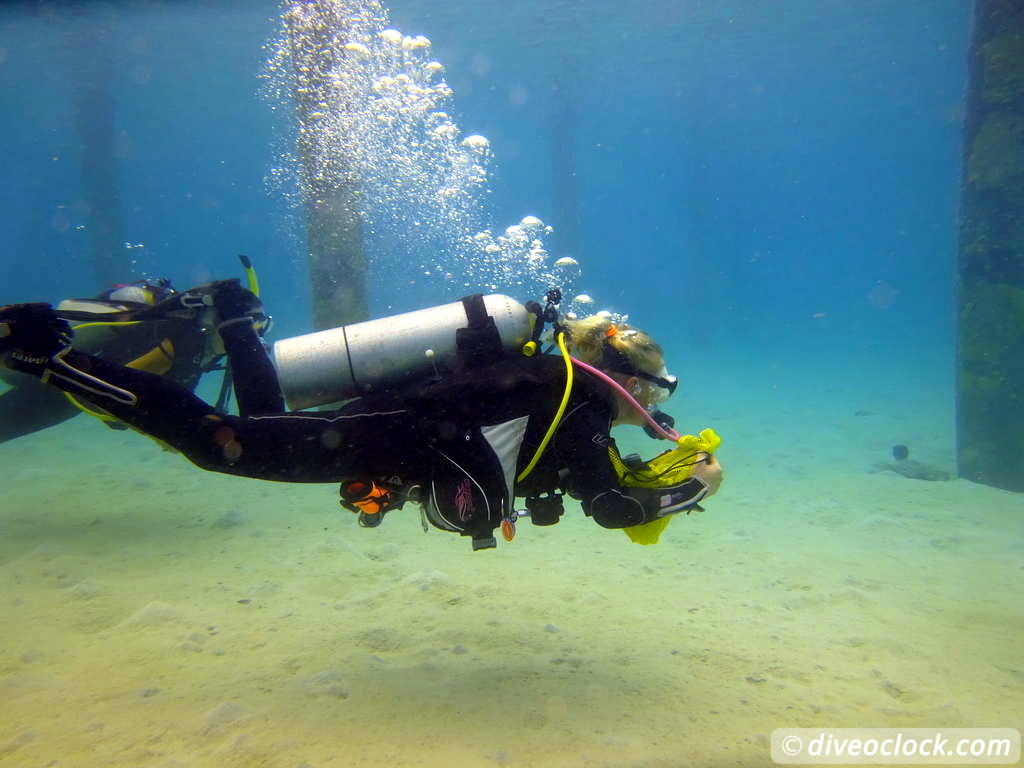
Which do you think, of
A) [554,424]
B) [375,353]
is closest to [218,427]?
[375,353]

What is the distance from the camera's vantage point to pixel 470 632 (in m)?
3.65

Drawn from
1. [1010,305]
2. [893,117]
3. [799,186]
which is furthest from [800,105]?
[799,186]

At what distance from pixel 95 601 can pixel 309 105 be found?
880cm

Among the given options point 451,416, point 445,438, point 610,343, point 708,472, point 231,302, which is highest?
point 231,302

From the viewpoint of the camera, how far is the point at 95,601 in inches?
149

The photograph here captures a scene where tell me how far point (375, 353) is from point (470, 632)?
1.98 metres

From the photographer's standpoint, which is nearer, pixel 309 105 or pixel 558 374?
pixel 558 374

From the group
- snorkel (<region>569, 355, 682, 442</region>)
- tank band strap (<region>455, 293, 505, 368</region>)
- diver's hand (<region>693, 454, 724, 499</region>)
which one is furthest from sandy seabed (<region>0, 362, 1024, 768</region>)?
tank band strap (<region>455, 293, 505, 368</region>)

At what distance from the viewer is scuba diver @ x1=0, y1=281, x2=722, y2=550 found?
274cm

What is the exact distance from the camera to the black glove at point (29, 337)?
277 centimetres

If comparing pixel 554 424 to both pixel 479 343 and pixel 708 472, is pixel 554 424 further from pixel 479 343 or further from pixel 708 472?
pixel 708 472

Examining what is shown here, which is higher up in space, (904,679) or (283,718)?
(283,718)

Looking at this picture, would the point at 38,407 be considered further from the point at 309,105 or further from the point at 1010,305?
the point at 1010,305

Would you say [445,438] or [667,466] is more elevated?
[445,438]
